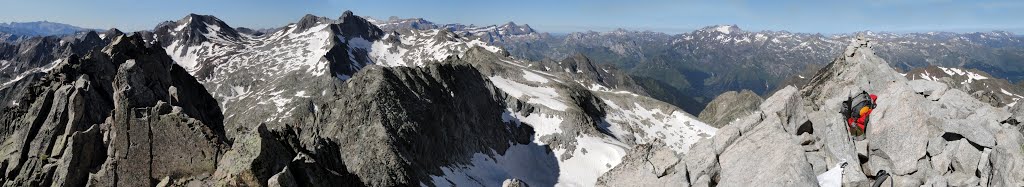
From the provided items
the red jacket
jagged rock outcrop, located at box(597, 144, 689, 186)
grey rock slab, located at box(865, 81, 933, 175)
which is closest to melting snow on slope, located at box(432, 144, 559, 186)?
jagged rock outcrop, located at box(597, 144, 689, 186)

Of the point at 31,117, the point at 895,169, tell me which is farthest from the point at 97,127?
the point at 895,169

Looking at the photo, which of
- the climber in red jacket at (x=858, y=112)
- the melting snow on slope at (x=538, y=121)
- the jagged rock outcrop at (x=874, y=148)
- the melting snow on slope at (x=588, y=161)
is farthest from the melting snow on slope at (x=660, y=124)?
the jagged rock outcrop at (x=874, y=148)

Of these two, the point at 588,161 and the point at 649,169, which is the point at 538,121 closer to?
the point at 588,161

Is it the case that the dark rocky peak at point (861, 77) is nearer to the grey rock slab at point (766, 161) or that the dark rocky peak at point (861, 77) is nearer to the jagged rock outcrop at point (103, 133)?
the grey rock slab at point (766, 161)

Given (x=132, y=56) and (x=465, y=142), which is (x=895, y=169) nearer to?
(x=132, y=56)

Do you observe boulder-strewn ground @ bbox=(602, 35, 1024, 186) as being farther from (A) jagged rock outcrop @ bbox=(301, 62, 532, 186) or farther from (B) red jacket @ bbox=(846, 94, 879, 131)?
(A) jagged rock outcrop @ bbox=(301, 62, 532, 186)

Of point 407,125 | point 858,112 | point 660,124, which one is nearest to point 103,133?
point 858,112
